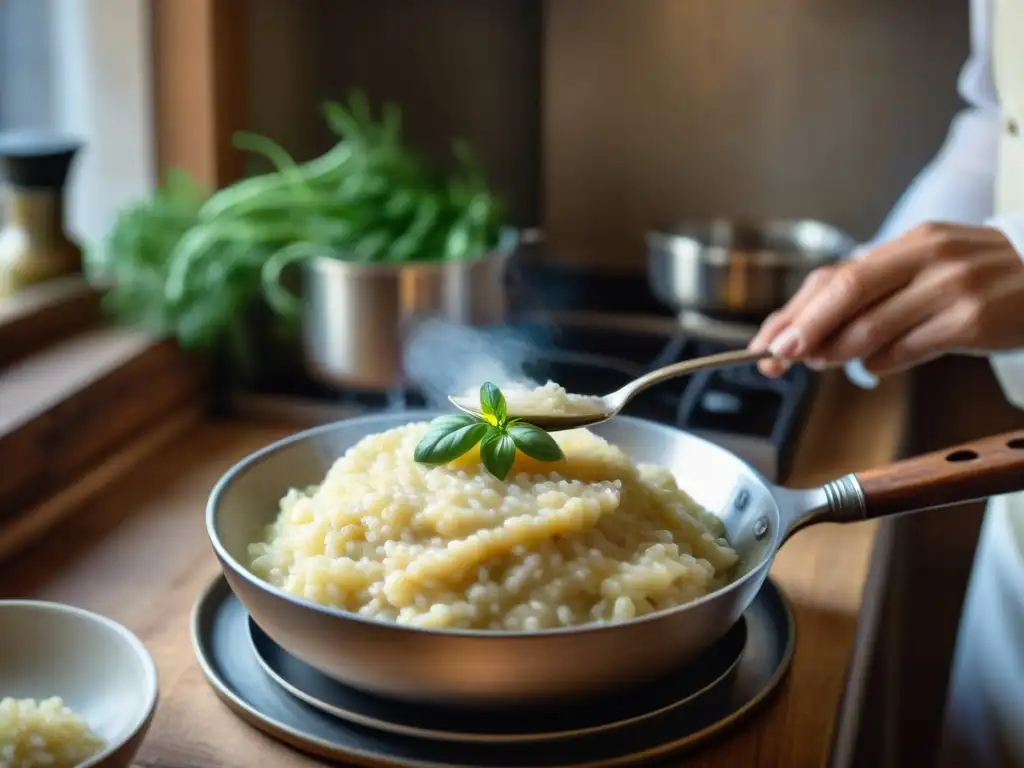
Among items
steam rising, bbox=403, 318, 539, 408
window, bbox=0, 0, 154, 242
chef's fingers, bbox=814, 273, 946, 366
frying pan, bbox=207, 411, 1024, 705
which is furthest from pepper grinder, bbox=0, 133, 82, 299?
chef's fingers, bbox=814, 273, 946, 366

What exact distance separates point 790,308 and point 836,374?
0.62m

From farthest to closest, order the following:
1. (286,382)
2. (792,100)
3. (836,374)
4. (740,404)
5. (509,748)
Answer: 1. (792,100)
2. (836,374)
3. (286,382)
4. (740,404)
5. (509,748)

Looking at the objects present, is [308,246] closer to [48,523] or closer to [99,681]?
[48,523]

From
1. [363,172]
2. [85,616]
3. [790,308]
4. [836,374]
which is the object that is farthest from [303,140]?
[85,616]

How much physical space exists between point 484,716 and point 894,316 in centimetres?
54

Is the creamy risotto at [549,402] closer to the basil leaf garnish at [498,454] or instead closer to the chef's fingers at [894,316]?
the basil leaf garnish at [498,454]

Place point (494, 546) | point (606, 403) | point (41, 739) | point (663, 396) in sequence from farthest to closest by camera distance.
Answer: point (663, 396), point (606, 403), point (494, 546), point (41, 739)

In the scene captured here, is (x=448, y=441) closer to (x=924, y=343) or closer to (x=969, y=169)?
(x=924, y=343)

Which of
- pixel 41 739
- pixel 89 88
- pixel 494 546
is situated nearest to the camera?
pixel 41 739

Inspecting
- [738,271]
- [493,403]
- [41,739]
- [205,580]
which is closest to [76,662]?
[41,739]

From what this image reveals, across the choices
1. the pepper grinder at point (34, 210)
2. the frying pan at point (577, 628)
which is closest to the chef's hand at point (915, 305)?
the frying pan at point (577, 628)

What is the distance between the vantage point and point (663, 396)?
4.74 feet

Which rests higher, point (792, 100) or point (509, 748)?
point (792, 100)

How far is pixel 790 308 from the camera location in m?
1.12
